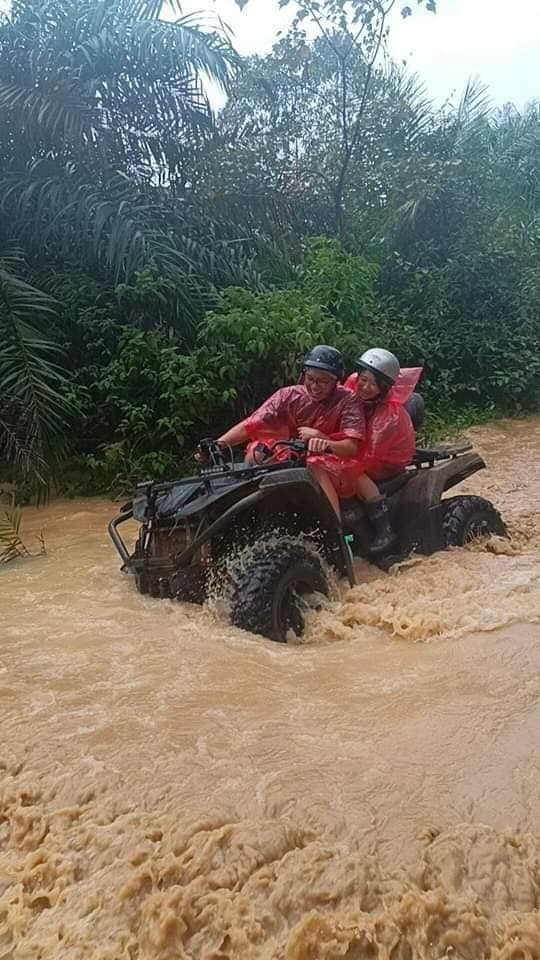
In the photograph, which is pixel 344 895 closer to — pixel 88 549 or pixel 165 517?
pixel 165 517

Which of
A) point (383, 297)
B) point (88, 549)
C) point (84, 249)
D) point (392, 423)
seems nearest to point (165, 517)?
point (392, 423)

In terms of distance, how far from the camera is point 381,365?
4.91m

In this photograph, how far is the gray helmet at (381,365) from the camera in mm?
4910

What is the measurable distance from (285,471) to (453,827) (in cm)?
231

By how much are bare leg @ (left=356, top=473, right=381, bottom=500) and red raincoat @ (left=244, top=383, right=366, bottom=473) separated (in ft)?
0.73

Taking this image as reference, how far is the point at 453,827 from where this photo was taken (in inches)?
83.1

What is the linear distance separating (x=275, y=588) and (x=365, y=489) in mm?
1280

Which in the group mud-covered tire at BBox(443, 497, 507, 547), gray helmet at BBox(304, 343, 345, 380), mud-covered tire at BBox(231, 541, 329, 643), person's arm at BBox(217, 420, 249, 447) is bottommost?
mud-covered tire at BBox(443, 497, 507, 547)

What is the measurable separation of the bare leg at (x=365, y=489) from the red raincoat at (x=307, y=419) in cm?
22

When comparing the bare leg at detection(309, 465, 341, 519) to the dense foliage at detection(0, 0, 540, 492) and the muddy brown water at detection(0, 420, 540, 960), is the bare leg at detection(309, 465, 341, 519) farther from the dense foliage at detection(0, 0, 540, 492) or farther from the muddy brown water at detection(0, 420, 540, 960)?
the dense foliage at detection(0, 0, 540, 492)

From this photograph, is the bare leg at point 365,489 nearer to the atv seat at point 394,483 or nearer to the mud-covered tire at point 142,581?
the atv seat at point 394,483

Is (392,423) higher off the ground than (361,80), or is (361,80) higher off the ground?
(361,80)

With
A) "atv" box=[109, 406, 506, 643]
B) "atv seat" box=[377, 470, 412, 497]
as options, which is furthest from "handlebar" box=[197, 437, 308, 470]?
"atv seat" box=[377, 470, 412, 497]

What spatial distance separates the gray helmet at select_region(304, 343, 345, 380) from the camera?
15.7 ft
